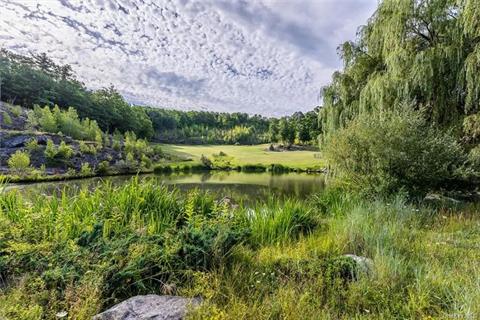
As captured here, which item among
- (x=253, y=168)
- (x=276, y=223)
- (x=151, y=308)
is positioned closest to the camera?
(x=151, y=308)

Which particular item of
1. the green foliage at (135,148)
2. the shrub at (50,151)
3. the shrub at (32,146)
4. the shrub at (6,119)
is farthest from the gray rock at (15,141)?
the green foliage at (135,148)

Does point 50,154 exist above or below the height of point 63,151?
below

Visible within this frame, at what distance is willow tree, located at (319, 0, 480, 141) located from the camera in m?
7.45

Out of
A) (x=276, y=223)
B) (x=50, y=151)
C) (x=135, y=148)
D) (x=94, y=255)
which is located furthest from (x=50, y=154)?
(x=94, y=255)

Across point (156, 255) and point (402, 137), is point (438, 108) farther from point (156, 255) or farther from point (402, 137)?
point (156, 255)

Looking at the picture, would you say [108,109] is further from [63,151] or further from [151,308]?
[151,308]

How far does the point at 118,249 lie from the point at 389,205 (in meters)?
5.48

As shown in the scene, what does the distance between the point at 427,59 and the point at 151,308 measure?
953 centimetres

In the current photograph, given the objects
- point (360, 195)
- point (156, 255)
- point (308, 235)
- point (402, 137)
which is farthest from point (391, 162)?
point (156, 255)

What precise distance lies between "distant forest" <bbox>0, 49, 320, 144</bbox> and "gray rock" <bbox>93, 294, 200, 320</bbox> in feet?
85.2

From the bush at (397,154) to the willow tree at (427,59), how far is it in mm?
851

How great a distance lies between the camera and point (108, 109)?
2099 inches

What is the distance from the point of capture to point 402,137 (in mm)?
6898

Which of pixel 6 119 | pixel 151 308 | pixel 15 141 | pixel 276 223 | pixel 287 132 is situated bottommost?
pixel 151 308
